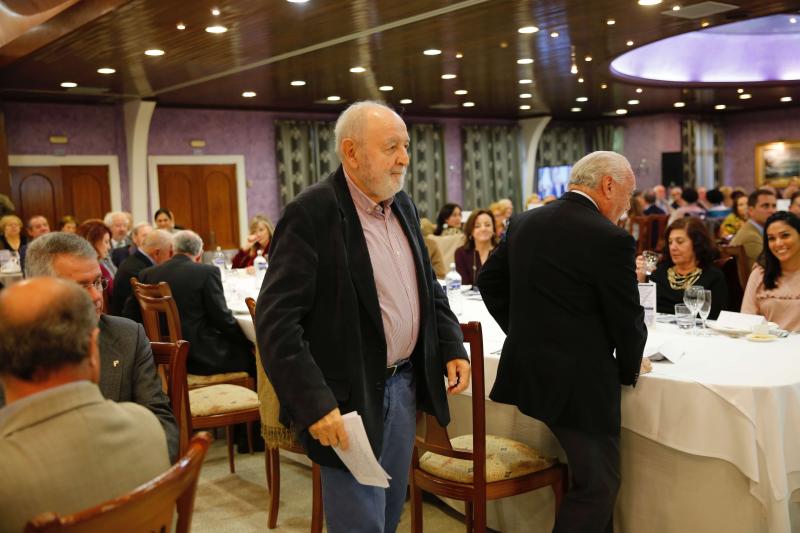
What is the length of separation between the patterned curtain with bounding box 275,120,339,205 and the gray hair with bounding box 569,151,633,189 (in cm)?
1093

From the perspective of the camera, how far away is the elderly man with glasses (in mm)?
2188

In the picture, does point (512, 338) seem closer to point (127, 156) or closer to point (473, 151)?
point (127, 156)

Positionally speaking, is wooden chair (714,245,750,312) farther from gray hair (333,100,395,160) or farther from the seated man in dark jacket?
gray hair (333,100,395,160)

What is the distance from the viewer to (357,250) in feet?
7.21

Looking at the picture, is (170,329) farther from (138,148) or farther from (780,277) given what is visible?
(138,148)

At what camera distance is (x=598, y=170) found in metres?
2.76

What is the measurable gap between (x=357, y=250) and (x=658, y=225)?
9038 mm

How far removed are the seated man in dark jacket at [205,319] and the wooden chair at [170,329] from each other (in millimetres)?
46

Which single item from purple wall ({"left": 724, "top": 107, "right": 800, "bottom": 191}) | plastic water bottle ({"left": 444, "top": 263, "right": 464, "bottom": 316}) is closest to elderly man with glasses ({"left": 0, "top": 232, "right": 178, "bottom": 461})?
plastic water bottle ({"left": 444, "top": 263, "right": 464, "bottom": 316})

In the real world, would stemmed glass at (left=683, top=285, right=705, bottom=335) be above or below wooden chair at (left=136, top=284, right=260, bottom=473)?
above

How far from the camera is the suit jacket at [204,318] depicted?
457 cm

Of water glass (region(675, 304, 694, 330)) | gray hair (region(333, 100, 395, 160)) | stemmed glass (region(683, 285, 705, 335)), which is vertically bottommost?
water glass (region(675, 304, 694, 330))

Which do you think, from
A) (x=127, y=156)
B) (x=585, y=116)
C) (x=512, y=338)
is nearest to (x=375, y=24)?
(x=512, y=338)

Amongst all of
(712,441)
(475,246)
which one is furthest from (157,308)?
(475,246)
